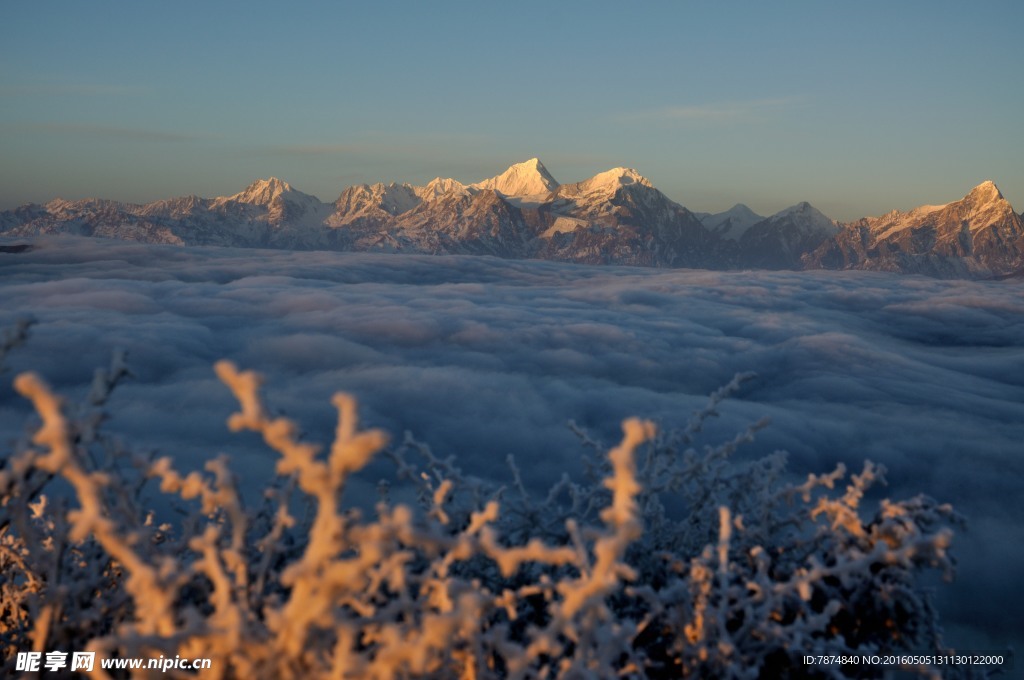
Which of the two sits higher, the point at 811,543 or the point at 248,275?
the point at 811,543

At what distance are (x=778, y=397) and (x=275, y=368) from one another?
119 feet

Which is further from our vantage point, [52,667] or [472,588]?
[52,667]

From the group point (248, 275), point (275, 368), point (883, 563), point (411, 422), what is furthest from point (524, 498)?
point (248, 275)

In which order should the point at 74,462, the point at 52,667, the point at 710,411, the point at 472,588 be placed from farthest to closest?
the point at 710,411
the point at 52,667
the point at 472,588
the point at 74,462

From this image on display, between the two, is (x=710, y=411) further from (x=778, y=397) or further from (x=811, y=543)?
(x=778, y=397)

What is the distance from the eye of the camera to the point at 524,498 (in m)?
6.87

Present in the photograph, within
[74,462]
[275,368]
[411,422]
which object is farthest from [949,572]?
[275,368]

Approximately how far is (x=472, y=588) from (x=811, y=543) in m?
3.76

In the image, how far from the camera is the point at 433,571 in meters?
4.48

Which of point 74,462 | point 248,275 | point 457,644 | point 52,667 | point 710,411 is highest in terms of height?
point 74,462

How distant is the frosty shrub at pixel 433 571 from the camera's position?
8.99 feet

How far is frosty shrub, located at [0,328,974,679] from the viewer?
8.99 feet

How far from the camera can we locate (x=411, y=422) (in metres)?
37.3

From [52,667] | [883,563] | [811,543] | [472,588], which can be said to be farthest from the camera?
[811,543]
